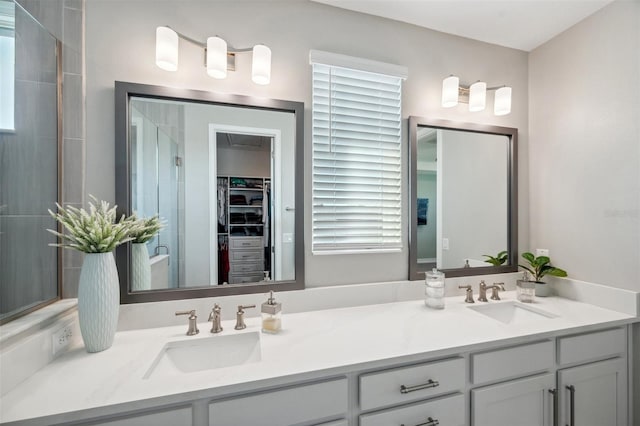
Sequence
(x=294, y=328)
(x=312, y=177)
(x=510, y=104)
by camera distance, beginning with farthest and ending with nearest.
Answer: (x=510, y=104) → (x=312, y=177) → (x=294, y=328)

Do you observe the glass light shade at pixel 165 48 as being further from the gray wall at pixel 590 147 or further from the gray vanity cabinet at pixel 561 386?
the gray wall at pixel 590 147

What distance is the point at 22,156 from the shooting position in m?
1.05

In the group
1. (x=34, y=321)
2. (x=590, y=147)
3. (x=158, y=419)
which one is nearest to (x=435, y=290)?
(x=590, y=147)

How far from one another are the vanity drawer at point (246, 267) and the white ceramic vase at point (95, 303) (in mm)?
504

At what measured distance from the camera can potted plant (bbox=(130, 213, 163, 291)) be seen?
4.26 ft

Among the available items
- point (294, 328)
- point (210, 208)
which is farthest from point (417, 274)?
point (210, 208)

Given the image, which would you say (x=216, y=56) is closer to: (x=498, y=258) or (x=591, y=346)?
(x=498, y=258)

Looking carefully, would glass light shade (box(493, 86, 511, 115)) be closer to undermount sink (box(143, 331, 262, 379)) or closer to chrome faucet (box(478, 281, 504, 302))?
chrome faucet (box(478, 281, 504, 302))

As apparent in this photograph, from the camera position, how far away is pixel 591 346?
1.36 m

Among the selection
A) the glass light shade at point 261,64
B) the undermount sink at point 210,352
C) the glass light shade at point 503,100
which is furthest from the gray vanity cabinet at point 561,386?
the glass light shade at point 261,64

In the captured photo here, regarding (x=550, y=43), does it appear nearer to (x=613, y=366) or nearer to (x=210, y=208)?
(x=613, y=366)

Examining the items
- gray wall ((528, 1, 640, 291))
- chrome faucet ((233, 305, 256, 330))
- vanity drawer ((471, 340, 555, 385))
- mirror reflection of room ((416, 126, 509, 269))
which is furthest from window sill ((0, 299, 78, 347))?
gray wall ((528, 1, 640, 291))

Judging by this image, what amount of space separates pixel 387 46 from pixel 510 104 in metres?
0.90

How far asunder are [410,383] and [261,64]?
4.95 feet
